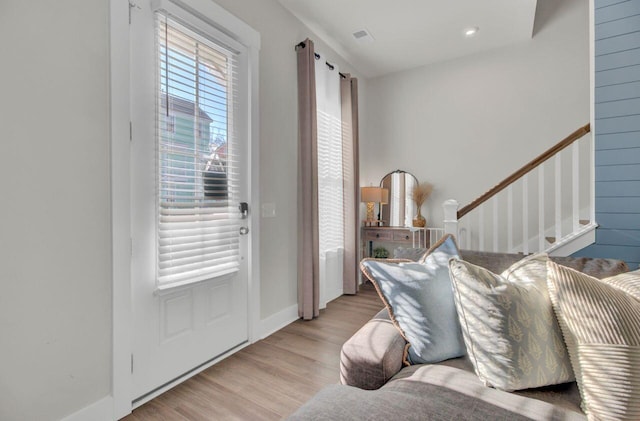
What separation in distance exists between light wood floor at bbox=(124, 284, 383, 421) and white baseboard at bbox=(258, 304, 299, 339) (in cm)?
6

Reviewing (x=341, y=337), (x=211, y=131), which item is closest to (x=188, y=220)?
(x=211, y=131)

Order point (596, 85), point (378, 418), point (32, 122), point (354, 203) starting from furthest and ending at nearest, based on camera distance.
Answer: point (354, 203)
point (596, 85)
point (32, 122)
point (378, 418)

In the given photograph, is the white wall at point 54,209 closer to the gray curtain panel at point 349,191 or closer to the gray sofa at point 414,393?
the gray sofa at point 414,393

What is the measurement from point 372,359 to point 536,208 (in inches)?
132

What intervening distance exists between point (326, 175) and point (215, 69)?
1.60 meters

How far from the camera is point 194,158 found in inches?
78.5

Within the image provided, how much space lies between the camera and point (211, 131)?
6.91 feet

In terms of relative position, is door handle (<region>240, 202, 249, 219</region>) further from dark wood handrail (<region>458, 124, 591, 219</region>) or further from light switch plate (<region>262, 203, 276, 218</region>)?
dark wood handrail (<region>458, 124, 591, 219</region>)

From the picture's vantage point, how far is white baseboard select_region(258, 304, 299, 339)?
2530 mm

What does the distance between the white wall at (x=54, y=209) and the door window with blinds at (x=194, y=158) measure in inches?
12.6

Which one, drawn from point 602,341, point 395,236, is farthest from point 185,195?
point 395,236

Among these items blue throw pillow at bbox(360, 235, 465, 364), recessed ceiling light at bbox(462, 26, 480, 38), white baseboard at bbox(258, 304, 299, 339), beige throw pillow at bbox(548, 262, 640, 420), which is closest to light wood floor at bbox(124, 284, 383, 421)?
white baseboard at bbox(258, 304, 299, 339)

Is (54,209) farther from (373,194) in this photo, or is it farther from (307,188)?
(373,194)

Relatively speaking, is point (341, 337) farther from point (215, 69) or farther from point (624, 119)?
point (624, 119)
